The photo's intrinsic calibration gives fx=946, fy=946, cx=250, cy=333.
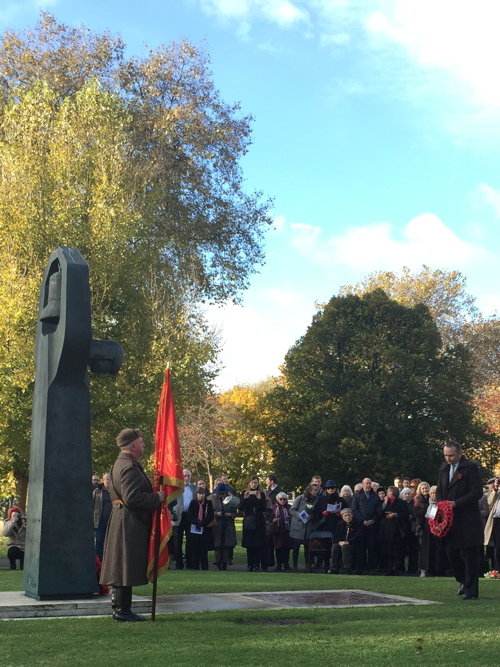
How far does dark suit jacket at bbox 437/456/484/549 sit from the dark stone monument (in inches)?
187

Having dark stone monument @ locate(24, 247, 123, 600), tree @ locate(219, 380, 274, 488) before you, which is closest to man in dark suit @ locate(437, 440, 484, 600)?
dark stone monument @ locate(24, 247, 123, 600)

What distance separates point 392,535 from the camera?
1981 centimetres

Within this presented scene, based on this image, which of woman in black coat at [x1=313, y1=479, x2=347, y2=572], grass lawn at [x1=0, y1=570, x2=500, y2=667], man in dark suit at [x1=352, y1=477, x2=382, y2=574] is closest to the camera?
grass lawn at [x1=0, y1=570, x2=500, y2=667]

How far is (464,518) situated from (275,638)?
465 centimetres

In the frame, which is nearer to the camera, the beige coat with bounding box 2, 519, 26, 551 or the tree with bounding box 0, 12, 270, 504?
the beige coat with bounding box 2, 519, 26, 551

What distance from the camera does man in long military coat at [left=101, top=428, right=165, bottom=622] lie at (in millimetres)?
9547

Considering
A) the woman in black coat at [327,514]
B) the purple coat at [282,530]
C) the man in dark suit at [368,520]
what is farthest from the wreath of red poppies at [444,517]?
the purple coat at [282,530]

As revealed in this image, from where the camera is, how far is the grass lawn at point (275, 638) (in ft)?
24.8

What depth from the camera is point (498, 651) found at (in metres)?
7.79

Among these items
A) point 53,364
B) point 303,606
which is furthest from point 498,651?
point 53,364

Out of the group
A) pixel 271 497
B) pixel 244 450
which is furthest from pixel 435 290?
pixel 271 497

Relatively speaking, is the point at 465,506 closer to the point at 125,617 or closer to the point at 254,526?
the point at 125,617

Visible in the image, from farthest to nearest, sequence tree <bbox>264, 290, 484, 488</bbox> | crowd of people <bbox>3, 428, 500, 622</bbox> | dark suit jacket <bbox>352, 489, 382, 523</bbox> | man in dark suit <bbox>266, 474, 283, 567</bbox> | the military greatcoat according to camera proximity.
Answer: tree <bbox>264, 290, 484, 488</bbox> → man in dark suit <bbox>266, 474, 283, 567</bbox> → dark suit jacket <bbox>352, 489, 382, 523</bbox> → crowd of people <bbox>3, 428, 500, 622</bbox> → the military greatcoat

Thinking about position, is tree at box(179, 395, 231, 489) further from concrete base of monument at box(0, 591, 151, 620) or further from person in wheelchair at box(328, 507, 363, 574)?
concrete base of monument at box(0, 591, 151, 620)
